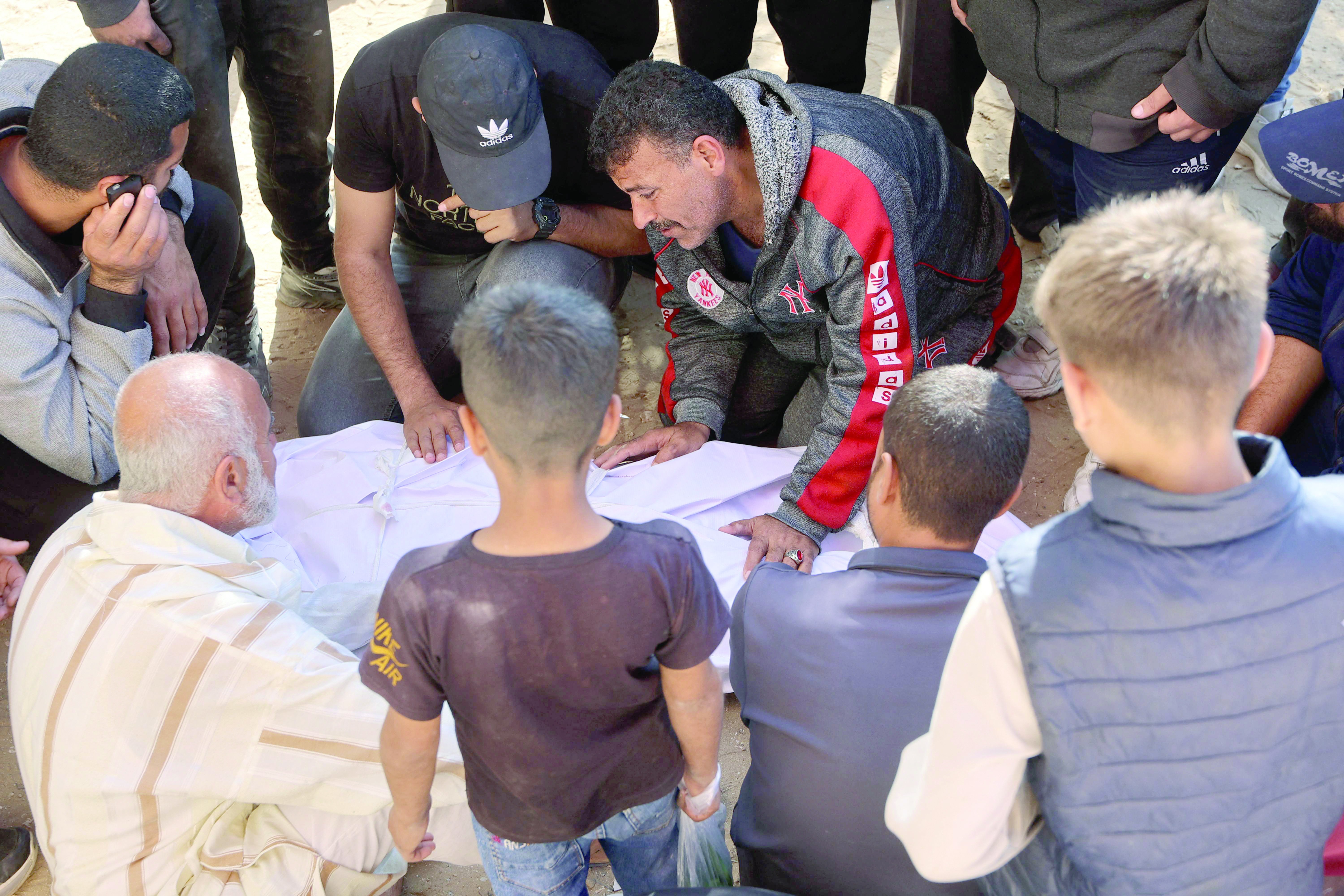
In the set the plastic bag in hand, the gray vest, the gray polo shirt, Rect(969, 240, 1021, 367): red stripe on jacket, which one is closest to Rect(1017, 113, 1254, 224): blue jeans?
Rect(969, 240, 1021, 367): red stripe on jacket

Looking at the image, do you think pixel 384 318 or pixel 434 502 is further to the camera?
pixel 384 318

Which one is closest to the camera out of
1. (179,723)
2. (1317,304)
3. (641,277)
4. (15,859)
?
(179,723)

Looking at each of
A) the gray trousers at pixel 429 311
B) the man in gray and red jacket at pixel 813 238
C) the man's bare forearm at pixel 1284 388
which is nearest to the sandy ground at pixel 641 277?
the gray trousers at pixel 429 311

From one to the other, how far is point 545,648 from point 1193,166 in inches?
77.9

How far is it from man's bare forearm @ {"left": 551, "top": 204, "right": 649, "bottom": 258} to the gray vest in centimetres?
196

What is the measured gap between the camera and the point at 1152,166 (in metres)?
2.39

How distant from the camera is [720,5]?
347cm

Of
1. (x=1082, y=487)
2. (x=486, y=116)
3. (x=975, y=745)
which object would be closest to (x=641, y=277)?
(x=486, y=116)

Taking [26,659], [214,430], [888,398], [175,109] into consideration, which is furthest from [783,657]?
[175,109]

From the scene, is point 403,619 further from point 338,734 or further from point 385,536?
point 385,536

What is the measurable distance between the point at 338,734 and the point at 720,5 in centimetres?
277

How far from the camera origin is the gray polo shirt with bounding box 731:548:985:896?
142 cm

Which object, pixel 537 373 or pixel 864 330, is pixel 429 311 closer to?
pixel 864 330

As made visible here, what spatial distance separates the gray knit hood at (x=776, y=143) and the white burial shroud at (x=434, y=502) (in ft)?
2.03
